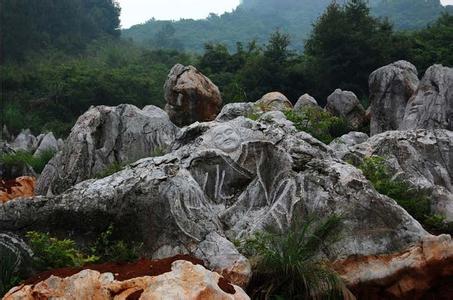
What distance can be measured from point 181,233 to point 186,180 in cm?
66

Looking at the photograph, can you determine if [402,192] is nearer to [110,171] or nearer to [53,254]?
[110,171]

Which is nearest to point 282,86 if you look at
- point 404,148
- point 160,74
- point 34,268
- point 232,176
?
point 160,74

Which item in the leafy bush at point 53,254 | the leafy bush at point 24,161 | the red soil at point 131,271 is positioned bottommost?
the leafy bush at point 24,161

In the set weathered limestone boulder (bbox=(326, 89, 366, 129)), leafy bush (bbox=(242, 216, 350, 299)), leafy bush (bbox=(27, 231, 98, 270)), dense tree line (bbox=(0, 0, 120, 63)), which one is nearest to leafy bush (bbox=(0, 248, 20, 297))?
leafy bush (bbox=(27, 231, 98, 270))

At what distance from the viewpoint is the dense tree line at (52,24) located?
44.2 meters

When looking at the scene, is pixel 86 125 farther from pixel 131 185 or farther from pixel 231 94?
pixel 231 94

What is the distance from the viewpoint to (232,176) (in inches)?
287

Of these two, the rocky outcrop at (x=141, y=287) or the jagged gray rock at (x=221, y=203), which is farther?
the jagged gray rock at (x=221, y=203)

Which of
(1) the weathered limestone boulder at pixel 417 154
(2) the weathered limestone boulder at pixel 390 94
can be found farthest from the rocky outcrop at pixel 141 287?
(2) the weathered limestone boulder at pixel 390 94

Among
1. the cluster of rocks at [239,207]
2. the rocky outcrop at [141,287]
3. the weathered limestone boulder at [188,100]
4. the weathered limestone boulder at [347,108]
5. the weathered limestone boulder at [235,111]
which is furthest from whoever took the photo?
the weathered limestone boulder at [347,108]

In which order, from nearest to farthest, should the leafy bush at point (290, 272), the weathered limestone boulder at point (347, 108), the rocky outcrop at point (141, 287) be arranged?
the rocky outcrop at point (141, 287)
the leafy bush at point (290, 272)
the weathered limestone boulder at point (347, 108)

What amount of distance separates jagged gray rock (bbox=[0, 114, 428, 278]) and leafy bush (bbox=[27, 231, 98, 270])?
461 millimetres

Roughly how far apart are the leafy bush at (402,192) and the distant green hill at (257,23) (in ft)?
161

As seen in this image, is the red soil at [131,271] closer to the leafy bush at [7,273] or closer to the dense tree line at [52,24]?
the leafy bush at [7,273]
